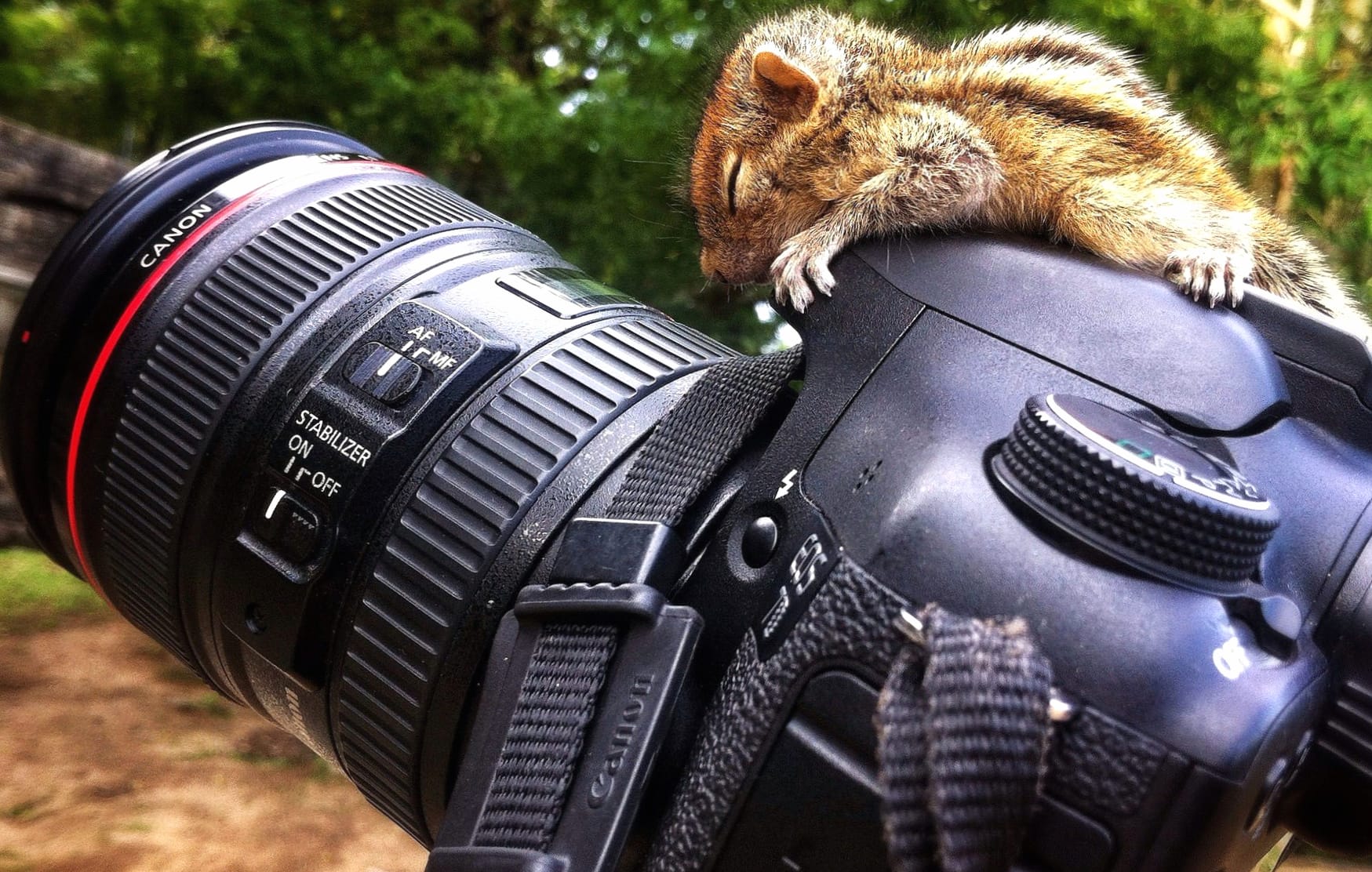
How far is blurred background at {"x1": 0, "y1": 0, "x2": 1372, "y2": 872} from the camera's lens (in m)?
1.53

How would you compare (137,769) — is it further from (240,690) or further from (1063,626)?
(1063,626)

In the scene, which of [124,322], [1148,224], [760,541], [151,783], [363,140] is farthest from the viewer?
[363,140]

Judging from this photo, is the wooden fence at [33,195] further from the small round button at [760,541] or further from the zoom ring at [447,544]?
the small round button at [760,541]

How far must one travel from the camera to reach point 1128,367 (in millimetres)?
645

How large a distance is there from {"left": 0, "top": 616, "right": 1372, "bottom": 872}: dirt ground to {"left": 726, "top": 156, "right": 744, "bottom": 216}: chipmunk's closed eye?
101 cm

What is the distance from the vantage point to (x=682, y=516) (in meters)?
0.75

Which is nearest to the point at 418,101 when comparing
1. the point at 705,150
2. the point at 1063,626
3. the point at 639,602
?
the point at 705,150

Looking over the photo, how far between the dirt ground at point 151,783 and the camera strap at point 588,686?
2.89 feet

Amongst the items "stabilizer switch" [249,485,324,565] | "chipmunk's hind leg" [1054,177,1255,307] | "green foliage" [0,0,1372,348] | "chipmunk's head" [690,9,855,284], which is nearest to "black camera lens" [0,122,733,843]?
"stabilizer switch" [249,485,324,565]

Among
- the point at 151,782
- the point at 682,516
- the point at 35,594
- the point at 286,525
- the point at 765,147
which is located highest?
the point at 765,147

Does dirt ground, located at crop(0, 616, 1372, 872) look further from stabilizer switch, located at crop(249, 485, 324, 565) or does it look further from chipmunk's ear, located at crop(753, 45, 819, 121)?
chipmunk's ear, located at crop(753, 45, 819, 121)

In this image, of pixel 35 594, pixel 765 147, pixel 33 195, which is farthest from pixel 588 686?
pixel 33 195

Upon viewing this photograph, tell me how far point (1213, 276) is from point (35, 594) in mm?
2108

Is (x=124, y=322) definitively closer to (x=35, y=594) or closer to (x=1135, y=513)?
(x=1135, y=513)
